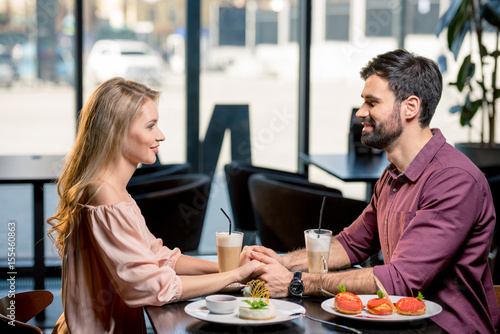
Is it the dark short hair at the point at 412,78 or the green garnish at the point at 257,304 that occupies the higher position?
the dark short hair at the point at 412,78

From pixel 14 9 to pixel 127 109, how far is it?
3.68 m

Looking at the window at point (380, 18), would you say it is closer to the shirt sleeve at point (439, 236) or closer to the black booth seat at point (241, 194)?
the black booth seat at point (241, 194)

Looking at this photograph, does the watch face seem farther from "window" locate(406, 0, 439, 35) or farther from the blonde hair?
"window" locate(406, 0, 439, 35)

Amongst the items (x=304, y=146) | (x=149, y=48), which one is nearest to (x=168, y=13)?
(x=149, y=48)

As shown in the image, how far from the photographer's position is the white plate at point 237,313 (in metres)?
1.59

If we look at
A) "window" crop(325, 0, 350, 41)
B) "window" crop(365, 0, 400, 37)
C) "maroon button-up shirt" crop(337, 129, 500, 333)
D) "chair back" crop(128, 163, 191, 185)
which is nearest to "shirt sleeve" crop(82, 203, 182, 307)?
"maroon button-up shirt" crop(337, 129, 500, 333)

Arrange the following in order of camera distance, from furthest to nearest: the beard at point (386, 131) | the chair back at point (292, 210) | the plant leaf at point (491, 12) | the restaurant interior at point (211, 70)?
the restaurant interior at point (211, 70)
the plant leaf at point (491, 12)
the chair back at point (292, 210)
the beard at point (386, 131)

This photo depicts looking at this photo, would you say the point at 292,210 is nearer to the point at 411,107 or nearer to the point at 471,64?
the point at 411,107

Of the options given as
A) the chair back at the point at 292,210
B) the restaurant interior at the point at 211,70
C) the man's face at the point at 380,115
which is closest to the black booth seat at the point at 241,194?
the chair back at the point at 292,210

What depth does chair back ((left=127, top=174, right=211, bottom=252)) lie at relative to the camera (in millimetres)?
3572

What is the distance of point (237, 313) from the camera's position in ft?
5.50

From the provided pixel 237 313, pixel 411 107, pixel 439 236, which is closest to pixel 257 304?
pixel 237 313

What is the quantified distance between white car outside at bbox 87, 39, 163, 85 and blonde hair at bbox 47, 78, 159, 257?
343 centimetres

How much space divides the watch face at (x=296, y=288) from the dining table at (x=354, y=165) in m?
1.96
